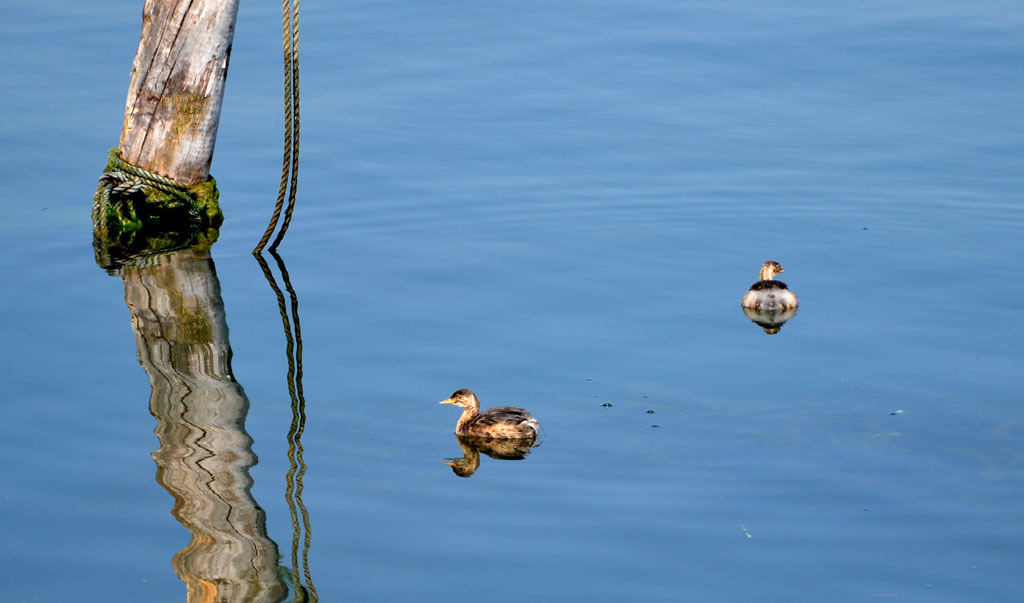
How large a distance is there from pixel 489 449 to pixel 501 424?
161 millimetres

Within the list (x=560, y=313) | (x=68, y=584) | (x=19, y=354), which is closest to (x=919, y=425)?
(x=560, y=313)

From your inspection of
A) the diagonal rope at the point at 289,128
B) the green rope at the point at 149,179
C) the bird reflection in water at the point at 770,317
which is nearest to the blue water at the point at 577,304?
the bird reflection in water at the point at 770,317

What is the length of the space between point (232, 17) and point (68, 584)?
6.33 meters

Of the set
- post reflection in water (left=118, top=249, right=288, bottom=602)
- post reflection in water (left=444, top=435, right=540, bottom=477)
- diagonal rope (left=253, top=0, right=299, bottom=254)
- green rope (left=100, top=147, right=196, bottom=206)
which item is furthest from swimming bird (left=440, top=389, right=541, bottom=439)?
green rope (left=100, top=147, right=196, bottom=206)

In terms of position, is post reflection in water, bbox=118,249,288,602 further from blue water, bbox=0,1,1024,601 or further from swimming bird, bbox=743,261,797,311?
swimming bird, bbox=743,261,797,311

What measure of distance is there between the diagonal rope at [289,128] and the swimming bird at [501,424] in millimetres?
3694

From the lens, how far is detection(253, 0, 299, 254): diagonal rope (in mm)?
10500

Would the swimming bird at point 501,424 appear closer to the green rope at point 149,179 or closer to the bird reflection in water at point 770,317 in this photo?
the bird reflection in water at point 770,317

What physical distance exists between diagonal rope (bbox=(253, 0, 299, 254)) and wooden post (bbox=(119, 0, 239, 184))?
669 millimetres

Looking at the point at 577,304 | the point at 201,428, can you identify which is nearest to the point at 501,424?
the point at 201,428

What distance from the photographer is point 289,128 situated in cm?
1092

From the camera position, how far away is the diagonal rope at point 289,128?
1050 centimetres

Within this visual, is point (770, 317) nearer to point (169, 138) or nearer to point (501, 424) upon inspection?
point (501, 424)

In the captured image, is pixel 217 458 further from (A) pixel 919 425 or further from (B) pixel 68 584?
(A) pixel 919 425
